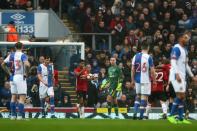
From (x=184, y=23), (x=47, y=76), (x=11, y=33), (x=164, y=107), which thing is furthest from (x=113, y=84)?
(x=184, y=23)

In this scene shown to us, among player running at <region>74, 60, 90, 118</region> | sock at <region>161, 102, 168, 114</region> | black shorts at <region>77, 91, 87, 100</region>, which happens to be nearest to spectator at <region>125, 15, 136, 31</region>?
player running at <region>74, 60, 90, 118</region>

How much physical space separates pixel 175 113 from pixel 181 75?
1028mm

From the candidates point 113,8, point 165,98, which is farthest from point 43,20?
point 165,98

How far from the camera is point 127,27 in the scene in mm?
37312

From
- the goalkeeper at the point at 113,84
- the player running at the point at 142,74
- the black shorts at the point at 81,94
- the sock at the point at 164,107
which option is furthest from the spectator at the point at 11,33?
the player running at the point at 142,74

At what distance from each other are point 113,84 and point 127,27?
4.65m

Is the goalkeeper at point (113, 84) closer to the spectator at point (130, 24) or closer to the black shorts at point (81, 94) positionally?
the black shorts at point (81, 94)

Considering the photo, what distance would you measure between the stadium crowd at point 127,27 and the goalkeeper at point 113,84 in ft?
1.59

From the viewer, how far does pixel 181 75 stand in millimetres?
23312

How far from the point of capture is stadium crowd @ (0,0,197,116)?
115 ft

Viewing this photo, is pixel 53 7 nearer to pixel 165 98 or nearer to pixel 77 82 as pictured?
pixel 77 82

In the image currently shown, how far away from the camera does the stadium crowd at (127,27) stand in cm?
3500

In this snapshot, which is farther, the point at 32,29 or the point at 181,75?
the point at 32,29

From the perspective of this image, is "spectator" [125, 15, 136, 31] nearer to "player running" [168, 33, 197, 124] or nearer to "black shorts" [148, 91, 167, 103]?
"black shorts" [148, 91, 167, 103]
